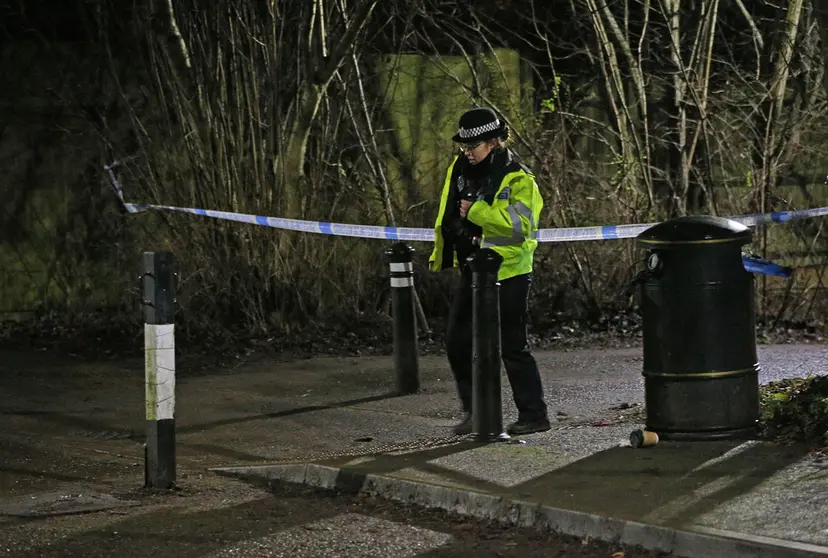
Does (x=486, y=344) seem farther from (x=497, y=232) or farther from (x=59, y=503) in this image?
(x=59, y=503)

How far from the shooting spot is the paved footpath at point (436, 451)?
19.6 feet

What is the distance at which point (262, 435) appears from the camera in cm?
885

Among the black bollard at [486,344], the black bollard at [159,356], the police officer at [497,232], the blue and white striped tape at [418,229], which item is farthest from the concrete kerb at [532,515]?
the blue and white striped tape at [418,229]

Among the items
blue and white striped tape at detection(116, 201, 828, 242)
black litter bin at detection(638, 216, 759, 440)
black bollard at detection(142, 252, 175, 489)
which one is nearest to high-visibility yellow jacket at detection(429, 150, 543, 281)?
black litter bin at detection(638, 216, 759, 440)

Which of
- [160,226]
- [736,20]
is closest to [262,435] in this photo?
[160,226]

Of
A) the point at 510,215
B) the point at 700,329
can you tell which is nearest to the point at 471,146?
the point at 510,215

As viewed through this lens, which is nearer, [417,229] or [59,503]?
[59,503]

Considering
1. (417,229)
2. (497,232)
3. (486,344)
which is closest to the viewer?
(486,344)

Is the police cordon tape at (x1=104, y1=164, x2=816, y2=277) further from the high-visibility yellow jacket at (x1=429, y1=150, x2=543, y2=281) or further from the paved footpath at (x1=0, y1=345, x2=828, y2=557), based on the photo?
the high-visibility yellow jacket at (x1=429, y1=150, x2=543, y2=281)

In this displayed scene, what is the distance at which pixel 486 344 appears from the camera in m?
7.86

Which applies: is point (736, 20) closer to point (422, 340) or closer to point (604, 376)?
point (422, 340)

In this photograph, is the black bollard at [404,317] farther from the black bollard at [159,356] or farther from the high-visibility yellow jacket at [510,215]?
the black bollard at [159,356]

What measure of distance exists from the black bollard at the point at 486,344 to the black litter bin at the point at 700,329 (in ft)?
2.82

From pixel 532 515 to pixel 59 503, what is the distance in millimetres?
2362
